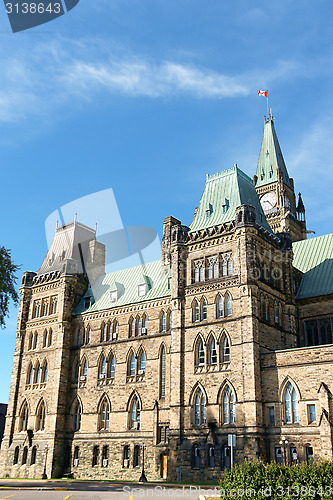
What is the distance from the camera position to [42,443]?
5228 cm

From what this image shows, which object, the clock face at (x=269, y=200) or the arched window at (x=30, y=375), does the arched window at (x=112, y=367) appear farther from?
the clock face at (x=269, y=200)

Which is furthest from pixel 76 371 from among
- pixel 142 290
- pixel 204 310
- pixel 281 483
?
pixel 281 483

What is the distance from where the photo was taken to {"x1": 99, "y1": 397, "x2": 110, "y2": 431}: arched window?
50250 millimetres

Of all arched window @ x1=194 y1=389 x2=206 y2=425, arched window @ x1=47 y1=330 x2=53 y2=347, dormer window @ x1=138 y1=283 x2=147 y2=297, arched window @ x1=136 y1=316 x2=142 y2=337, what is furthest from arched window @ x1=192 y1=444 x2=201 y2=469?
arched window @ x1=47 y1=330 x2=53 y2=347

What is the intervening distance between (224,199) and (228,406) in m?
17.9

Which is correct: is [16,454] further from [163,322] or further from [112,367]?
[163,322]

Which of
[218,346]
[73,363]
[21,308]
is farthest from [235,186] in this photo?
[21,308]

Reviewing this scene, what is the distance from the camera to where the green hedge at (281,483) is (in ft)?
55.8

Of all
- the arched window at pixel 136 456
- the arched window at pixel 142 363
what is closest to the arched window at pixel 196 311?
the arched window at pixel 142 363

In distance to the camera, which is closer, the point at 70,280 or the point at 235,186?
the point at 235,186

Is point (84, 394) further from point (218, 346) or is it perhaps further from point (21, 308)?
point (218, 346)

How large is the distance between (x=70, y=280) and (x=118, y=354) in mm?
10902

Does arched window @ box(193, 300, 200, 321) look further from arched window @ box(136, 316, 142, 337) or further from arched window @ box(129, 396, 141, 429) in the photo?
arched window @ box(129, 396, 141, 429)

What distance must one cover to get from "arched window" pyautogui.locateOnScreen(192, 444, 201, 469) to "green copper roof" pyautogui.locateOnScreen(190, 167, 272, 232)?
59.3ft
